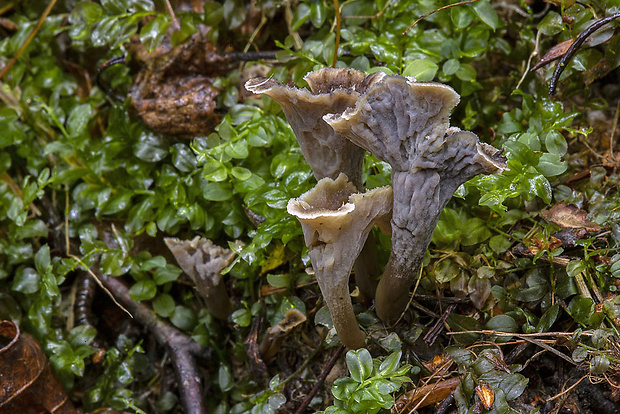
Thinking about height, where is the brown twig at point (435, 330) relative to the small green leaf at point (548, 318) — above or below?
below

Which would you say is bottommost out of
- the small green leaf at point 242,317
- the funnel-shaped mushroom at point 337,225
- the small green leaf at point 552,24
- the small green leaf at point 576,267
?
the small green leaf at point 242,317

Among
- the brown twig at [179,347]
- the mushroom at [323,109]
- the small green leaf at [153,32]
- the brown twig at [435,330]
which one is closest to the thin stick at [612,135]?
the brown twig at [435,330]

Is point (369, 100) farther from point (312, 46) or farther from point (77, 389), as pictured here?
point (77, 389)

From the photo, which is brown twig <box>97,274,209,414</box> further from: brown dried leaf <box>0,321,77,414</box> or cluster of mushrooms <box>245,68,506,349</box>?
cluster of mushrooms <box>245,68,506,349</box>

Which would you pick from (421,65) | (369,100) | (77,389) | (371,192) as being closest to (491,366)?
(371,192)

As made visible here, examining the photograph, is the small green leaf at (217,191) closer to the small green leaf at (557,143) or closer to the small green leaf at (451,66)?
the small green leaf at (451,66)

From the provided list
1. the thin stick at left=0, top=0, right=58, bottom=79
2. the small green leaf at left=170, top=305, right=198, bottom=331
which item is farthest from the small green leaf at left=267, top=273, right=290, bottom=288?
the thin stick at left=0, top=0, right=58, bottom=79

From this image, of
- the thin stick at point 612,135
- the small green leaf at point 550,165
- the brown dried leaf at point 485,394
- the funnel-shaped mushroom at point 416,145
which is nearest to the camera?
the funnel-shaped mushroom at point 416,145
